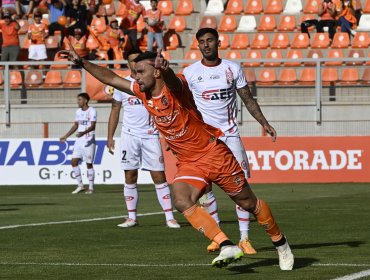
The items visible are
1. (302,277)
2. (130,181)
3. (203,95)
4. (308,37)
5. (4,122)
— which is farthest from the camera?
(308,37)

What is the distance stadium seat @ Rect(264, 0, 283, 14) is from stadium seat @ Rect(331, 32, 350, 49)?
2.85m

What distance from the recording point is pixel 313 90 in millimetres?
30531

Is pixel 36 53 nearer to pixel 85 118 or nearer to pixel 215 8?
pixel 215 8

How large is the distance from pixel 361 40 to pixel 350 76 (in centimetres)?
345

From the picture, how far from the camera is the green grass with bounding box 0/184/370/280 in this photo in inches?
419

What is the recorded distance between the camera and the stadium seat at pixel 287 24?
35.2 metres

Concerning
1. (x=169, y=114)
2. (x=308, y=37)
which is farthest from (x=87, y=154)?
(x=169, y=114)

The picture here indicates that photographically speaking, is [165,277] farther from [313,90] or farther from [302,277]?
[313,90]

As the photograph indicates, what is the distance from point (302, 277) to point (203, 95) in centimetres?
352

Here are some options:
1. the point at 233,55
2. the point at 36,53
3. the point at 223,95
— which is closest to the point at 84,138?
the point at 36,53

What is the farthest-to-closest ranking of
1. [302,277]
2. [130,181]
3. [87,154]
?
[87,154] → [130,181] → [302,277]

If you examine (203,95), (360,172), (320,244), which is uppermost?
(203,95)

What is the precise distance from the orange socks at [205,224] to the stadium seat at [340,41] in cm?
2386

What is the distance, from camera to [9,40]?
113 ft
